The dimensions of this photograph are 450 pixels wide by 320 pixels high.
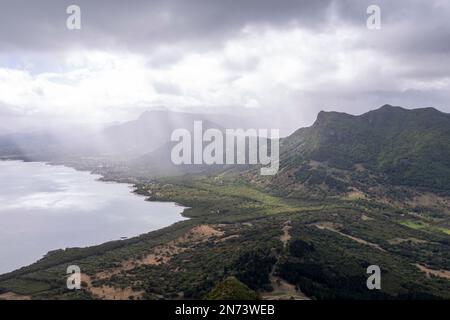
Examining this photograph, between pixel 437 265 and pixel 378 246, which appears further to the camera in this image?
pixel 378 246

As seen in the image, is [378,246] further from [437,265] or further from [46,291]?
[46,291]

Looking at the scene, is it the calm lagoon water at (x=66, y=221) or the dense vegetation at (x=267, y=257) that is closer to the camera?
the dense vegetation at (x=267, y=257)

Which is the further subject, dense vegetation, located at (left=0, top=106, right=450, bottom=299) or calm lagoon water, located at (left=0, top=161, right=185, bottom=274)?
calm lagoon water, located at (left=0, top=161, right=185, bottom=274)

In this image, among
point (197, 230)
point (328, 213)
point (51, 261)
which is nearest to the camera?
point (51, 261)

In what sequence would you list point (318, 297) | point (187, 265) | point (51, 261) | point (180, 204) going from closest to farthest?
point (318, 297) → point (187, 265) → point (51, 261) → point (180, 204)

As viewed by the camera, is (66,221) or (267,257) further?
(66,221)

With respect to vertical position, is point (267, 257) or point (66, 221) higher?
point (267, 257)

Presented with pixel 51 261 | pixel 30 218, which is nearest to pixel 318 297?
pixel 51 261
